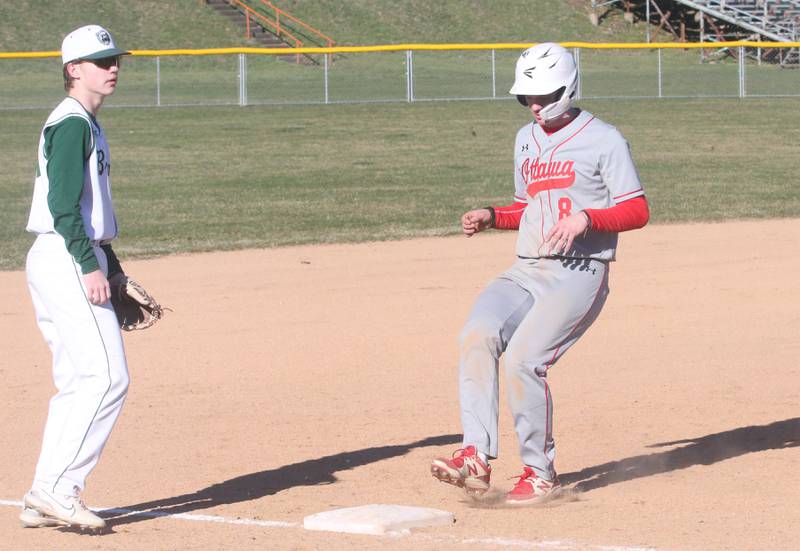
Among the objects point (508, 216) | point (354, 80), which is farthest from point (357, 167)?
point (508, 216)

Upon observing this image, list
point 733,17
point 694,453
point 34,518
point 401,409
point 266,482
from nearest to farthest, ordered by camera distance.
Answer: point 34,518, point 266,482, point 694,453, point 401,409, point 733,17

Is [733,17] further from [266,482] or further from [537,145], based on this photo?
[266,482]

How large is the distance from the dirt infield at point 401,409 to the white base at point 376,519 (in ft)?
0.21

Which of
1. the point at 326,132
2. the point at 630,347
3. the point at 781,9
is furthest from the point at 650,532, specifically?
the point at 781,9

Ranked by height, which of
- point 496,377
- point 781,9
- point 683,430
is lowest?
point 683,430

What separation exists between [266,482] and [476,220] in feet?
5.02

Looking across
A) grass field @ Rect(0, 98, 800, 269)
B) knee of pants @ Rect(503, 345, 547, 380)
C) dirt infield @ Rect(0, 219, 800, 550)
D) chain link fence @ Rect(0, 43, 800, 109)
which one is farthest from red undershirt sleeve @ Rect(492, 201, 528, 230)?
chain link fence @ Rect(0, 43, 800, 109)

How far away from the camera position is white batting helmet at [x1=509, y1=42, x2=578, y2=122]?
559 cm

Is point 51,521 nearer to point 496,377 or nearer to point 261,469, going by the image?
point 261,469

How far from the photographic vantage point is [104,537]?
539 centimetres

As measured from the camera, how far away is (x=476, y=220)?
5992 mm

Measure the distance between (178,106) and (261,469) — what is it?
83.0ft

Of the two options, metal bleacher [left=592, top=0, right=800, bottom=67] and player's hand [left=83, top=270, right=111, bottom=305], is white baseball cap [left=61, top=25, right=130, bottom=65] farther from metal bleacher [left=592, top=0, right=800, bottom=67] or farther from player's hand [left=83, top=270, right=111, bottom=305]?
metal bleacher [left=592, top=0, right=800, bottom=67]

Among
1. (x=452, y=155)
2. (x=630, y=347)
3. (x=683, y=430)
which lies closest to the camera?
(x=683, y=430)
